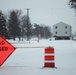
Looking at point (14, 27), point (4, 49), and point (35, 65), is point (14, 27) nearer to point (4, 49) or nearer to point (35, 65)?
point (35, 65)

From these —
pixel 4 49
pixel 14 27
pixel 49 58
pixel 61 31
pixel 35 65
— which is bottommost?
pixel 35 65

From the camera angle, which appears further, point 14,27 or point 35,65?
point 14,27

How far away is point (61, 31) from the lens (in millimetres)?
149375

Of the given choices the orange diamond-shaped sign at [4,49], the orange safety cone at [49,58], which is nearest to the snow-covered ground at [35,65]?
the orange safety cone at [49,58]

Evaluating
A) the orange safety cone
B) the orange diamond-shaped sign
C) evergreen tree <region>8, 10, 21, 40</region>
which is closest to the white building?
evergreen tree <region>8, 10, 21, 40</region>

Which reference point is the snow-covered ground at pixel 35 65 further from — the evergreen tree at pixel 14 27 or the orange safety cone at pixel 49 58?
the evergreen tree at pixel 14 27

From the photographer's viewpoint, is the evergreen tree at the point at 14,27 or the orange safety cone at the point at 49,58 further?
the evergreen tree at the point at 14,27

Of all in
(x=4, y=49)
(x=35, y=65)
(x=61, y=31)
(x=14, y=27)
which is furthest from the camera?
(x=61, y=31)

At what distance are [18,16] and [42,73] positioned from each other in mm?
99362

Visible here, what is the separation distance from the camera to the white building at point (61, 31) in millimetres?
147750

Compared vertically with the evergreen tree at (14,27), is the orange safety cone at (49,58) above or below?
below

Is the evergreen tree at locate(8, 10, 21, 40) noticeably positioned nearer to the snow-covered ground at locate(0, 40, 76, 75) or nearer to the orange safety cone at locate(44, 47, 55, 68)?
the snow-covered ground at locate(0, 40, 76, 75)

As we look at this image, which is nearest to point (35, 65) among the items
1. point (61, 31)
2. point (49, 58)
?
point (49, 58)

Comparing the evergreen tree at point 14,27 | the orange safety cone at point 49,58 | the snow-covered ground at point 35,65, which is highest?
the evergreen tree at point 14,27
